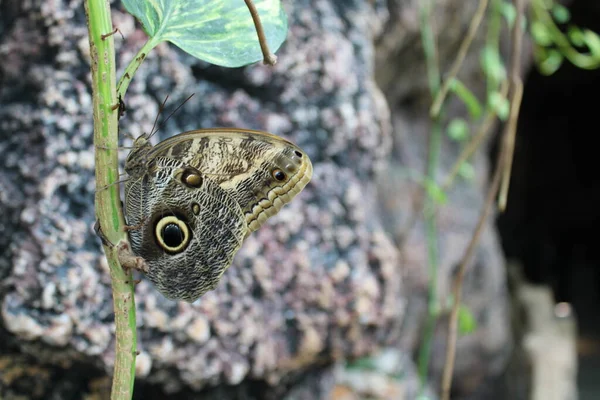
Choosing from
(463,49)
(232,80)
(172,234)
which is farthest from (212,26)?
(463,49)

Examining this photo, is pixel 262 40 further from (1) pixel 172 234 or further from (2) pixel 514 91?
(2) pixel 514 91

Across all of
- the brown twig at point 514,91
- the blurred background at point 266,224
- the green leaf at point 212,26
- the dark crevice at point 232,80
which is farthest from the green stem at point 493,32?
the green leaf at point 212,26

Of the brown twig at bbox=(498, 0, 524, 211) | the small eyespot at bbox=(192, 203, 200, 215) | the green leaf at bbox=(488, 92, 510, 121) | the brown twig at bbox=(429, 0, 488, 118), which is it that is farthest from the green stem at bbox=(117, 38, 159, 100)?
the green leaf at bbox=(488, 92, 510, 121)

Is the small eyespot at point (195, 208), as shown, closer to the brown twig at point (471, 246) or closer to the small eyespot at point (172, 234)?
the small eyespot at point (172, 234)

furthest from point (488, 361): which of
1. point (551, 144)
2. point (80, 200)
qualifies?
point (551, 144)

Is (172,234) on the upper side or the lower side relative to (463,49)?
upper
